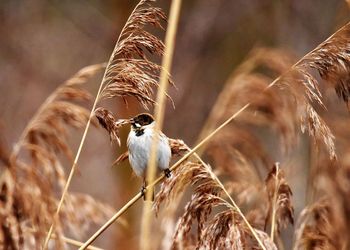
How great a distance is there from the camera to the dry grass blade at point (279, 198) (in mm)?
2721

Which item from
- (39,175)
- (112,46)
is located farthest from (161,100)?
(112,46)

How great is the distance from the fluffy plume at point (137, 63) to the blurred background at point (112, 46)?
5.23 m

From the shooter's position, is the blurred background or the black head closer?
the black head

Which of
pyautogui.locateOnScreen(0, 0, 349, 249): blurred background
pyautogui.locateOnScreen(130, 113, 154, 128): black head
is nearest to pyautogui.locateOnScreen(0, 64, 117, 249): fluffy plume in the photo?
pyautogui.locateOnScreen(130, 113, 154, 128): black head

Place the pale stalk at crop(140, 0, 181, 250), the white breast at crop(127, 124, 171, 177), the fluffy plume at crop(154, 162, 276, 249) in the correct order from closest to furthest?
the pale stalk at crop(140, 0, 181, 250), the fluffy plume at crop(154, 162, 276, 249), the white breast at crop(127, 124, 171, 177)

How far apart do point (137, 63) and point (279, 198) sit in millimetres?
586

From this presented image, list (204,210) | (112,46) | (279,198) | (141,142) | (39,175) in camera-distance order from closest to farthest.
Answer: (39,175), (204,210), (279,198), (141,142), (112,46)

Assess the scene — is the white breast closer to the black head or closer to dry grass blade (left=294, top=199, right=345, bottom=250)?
the black head

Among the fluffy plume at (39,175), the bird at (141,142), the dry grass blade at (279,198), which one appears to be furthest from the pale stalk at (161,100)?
the bird at (141,142)

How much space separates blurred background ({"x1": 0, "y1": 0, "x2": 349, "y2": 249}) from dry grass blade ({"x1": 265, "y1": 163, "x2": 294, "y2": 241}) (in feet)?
16.4

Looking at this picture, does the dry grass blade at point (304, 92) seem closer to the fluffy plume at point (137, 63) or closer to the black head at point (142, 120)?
the fluffy plume at point (137, 63)

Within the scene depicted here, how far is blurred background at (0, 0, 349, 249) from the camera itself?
8.94 m

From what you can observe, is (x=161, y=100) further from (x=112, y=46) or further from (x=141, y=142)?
(x=112, y=46)

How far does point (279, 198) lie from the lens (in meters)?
2.75
